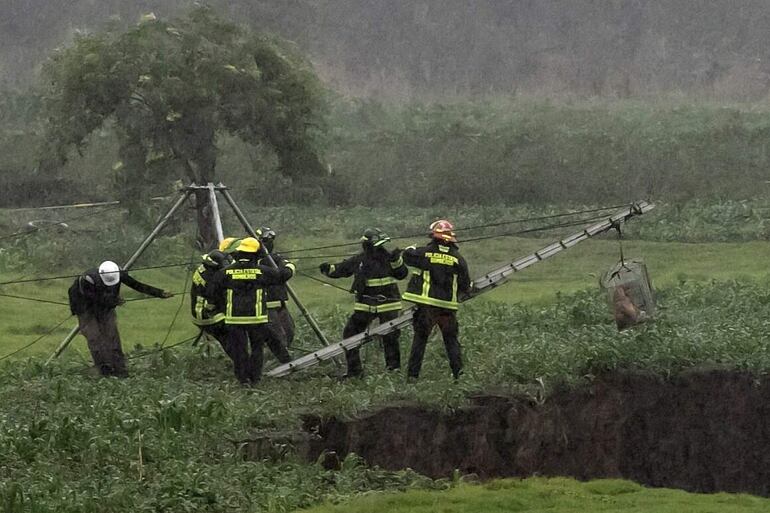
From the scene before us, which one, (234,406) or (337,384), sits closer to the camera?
(234,406)

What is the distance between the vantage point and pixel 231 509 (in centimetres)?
1264

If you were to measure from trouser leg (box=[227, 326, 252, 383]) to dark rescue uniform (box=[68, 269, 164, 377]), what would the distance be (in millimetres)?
1291

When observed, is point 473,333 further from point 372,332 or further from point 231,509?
point 231,509

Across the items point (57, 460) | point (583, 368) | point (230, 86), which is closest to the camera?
point (57, 460)

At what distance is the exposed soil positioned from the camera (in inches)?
643

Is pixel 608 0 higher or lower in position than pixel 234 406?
higher

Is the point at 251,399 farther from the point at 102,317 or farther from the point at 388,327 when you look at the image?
the point at 102,317

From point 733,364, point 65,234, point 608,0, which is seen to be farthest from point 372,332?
point 608,0

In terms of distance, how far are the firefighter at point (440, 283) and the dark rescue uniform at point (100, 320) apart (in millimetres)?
3368

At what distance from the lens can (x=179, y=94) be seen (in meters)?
32.6

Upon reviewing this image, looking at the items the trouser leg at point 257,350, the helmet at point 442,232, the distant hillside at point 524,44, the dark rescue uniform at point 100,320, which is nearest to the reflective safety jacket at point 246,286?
the trouser leg at point 257,350

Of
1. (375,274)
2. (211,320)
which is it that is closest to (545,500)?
(375,274)

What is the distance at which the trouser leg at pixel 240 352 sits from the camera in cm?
1878

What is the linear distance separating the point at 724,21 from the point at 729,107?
1189 cm
